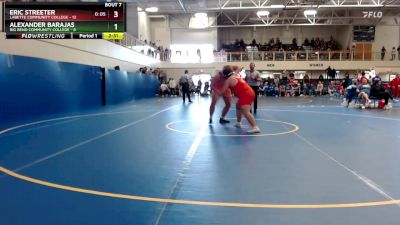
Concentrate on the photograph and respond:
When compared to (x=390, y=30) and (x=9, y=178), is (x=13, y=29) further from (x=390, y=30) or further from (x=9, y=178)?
(x=390, y=30)

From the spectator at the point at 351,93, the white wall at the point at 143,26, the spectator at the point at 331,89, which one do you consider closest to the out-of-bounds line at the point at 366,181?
the spectator at the point at 351,93

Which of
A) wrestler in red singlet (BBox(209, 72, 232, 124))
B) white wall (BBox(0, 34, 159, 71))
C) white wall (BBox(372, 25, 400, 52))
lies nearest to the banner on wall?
white wall (BBox(0, 34, 159, 71))

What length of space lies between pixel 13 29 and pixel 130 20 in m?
21.4

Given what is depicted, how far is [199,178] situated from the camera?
187 inches

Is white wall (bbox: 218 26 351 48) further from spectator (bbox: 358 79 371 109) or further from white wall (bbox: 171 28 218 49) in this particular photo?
spectator (bbox: 358 79 371 109)

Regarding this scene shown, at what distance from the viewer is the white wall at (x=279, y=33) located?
136 feet

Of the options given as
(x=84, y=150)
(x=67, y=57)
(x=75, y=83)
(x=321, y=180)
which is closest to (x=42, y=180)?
(x=84, y=150)

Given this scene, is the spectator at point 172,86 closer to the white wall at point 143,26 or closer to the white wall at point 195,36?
the white wall at point 143,26

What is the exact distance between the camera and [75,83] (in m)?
15.8

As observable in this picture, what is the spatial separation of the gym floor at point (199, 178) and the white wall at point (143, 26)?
24.9 meters

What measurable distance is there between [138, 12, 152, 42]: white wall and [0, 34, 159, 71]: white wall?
12.2ft

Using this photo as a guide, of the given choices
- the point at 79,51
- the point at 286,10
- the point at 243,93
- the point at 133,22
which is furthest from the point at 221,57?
the point at 243,93
